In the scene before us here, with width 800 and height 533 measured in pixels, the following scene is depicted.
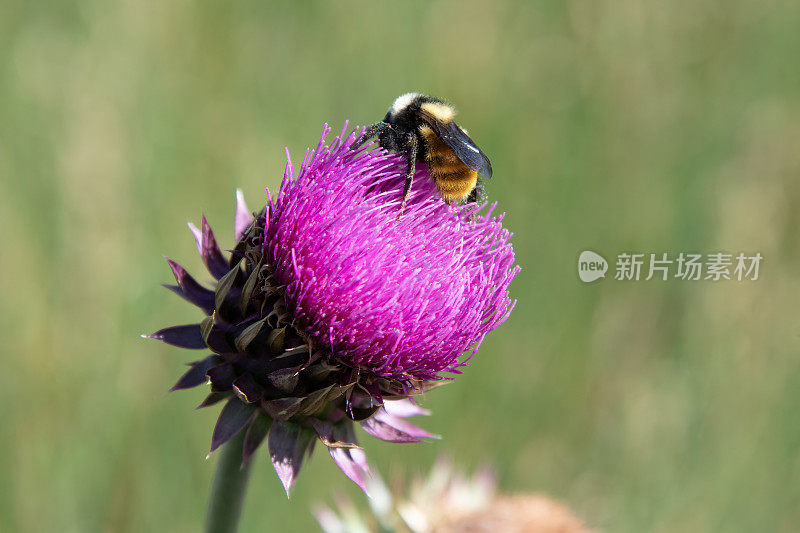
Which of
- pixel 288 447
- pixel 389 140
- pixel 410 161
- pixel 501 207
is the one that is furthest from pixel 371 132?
pixel 501 207

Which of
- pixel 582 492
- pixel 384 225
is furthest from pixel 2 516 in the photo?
pixel 582 492

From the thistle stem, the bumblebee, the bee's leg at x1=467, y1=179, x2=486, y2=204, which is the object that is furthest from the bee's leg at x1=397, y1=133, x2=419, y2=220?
the thistle stem

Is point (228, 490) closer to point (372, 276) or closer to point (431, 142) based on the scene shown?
point (372, 276)

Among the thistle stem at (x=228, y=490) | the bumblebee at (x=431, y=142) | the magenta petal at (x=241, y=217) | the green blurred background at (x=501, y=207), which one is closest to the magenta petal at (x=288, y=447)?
the thistle stem at (x=228, y=490)

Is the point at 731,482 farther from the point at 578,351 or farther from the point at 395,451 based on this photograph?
the point at 395,451

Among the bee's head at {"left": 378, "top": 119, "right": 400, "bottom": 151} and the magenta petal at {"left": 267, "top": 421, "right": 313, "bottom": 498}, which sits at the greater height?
the bee's head at {"left": 378, "top": 119, "right": 400, "bottom": 151}

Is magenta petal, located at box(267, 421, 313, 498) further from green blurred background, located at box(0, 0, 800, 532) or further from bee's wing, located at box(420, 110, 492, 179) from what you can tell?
green blurred background, located at box(0, 0, 800, 532)
